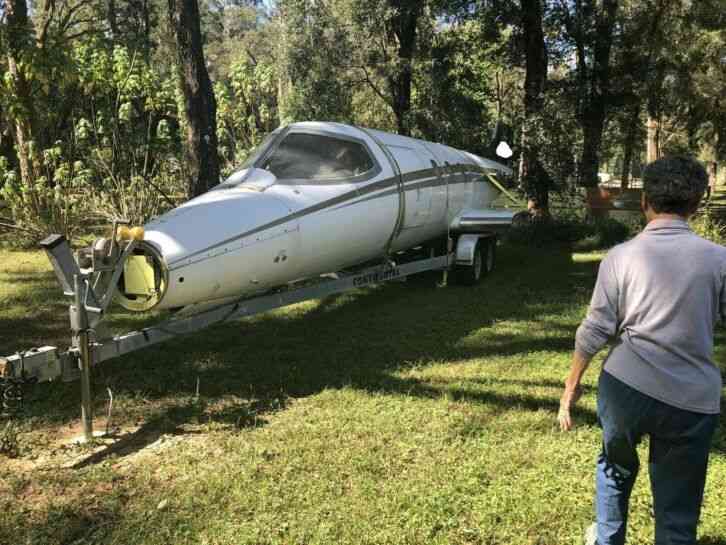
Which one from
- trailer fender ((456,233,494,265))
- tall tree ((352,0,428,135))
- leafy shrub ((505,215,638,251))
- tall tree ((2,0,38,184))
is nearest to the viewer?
trailer fender ((456,233,494,265))

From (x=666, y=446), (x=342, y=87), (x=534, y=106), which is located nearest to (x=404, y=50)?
(x=342, y=87)

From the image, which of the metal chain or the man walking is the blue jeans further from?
the metal chain

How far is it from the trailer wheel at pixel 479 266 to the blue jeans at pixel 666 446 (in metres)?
7.19

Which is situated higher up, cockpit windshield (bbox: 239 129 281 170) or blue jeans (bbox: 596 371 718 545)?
cockpit windshield (bbox: 239 129 281 170)

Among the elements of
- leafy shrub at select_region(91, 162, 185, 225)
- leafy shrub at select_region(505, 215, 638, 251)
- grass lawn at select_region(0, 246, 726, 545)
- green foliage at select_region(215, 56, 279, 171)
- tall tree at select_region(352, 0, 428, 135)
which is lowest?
leafy shrub at select_region(505, 215, 638, 251)

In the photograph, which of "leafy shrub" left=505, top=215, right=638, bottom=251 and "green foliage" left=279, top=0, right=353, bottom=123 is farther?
"green foliage" left=279, top=0, right=353, bottom=123

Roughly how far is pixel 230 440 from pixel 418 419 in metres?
1.46

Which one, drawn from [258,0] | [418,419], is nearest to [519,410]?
[418,419]

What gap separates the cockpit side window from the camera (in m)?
6.67

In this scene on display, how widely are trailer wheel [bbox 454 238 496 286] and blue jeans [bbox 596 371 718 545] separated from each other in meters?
7.19

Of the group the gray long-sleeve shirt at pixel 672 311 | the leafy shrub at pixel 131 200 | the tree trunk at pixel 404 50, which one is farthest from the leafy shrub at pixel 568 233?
the gray long-sleeve shirt at pixel 672 311

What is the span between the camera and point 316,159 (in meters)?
6.90

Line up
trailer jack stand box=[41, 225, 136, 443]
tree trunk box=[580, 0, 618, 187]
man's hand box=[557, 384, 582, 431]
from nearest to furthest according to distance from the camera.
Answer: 1. man's hand box=[557, 384, 582, 431]
2. trailer jack stand box=[41, 225, 136, 443]
3. tree trunk box=[580, 0, 618, 187]

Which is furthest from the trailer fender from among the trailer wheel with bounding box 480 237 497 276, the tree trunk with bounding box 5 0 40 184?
the tree trunk with bounding box 5 0 40 184
